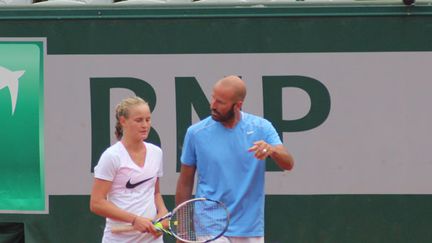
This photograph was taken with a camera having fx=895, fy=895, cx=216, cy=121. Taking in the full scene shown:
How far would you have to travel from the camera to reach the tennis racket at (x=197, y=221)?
469cm

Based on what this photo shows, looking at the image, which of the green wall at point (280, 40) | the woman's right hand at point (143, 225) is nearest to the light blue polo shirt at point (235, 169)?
the woman's right hand at point (143, 225)

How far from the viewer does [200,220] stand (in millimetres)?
4758

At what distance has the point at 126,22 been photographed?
6.52 m

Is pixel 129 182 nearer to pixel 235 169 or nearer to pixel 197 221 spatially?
pixel 197 221

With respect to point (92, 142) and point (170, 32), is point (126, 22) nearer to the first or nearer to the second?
point (170, 32)

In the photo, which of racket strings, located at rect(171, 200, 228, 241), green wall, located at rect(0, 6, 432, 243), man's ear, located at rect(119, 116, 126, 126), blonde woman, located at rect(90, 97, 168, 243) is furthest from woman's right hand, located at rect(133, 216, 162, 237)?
green wall, located at rect(0, 6, 432, 243)

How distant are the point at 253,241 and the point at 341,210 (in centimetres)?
178

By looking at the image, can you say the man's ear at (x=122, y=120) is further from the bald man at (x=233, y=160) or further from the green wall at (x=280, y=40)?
the green wall at (x=280, y=40)

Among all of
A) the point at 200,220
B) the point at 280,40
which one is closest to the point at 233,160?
the point at 200,220

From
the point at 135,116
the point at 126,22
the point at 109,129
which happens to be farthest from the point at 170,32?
the point at 135,116

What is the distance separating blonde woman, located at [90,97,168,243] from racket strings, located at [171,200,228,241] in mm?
134

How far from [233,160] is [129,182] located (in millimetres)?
565

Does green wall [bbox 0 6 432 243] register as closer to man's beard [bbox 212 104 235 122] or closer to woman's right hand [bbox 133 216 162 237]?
man's beard [bbox 212 104 235 122]

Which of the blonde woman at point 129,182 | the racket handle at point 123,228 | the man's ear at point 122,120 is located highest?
the man's ear at point 122,120
